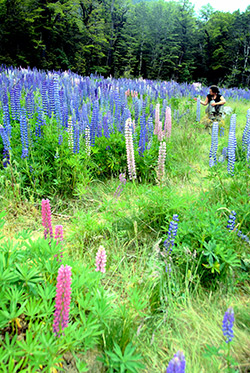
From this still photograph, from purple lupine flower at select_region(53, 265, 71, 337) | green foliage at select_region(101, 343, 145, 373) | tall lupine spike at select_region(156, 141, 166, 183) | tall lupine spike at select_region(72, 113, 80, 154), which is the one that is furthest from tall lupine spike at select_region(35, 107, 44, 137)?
green foliage at select_region(101, 343, 145, 373)

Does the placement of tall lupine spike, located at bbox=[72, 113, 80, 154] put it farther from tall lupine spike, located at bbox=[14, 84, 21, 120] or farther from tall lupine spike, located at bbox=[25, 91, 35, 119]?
tall lupine spike, located at bbox=[14, 84, 21, 120]

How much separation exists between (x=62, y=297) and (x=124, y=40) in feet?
150

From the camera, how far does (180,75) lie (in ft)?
151

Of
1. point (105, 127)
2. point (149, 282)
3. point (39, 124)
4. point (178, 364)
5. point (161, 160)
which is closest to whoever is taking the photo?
point (178, 364)

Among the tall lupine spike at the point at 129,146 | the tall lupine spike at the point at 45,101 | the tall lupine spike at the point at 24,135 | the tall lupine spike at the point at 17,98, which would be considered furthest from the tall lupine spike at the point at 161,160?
the tall lupine spike at the point at 17,98

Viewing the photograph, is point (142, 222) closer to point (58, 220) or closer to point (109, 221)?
point (109, 221)

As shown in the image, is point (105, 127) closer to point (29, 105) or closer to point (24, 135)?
point (29, 105)

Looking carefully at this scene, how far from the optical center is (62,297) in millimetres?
1103

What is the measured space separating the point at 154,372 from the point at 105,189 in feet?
7.99

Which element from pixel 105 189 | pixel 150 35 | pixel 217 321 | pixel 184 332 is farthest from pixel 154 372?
pixel 150 35

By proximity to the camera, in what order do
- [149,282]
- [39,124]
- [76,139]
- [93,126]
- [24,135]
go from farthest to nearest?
[93,126]
[39,124]
[76,139]
[24,135]
[149,282]

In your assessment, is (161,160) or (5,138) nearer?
(5,138)

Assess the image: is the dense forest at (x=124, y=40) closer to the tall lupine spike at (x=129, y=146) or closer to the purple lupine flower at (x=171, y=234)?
the tall lupine spike at (x=129, y=146)

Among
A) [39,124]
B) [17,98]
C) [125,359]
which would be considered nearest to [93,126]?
[39,124]
